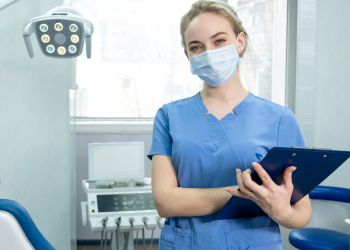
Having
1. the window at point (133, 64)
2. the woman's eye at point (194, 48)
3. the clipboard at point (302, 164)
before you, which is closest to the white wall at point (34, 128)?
the woman's eye at point (194, 48)

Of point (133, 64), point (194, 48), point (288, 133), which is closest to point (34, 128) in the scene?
point (194, 48)

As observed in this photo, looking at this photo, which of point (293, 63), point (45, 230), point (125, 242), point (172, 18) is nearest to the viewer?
point (45, 230)

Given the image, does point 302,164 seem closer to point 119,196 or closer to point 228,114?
point 228,114

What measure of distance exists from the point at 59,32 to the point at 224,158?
1.89 feet

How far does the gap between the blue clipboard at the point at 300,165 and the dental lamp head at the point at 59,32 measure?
61 cm

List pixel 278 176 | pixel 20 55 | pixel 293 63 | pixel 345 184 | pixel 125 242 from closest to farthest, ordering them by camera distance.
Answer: pixel 278 176 → pixel 20 55 → pixel 125 242 → pixel 345 184 → pixel 293 63

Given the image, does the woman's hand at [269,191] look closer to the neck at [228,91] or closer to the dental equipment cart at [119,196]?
the neck at [228,91]

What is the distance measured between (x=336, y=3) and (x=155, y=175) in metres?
1.97

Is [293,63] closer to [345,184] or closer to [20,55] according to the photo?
[345,184]

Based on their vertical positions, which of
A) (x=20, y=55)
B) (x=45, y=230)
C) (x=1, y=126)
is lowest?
(x=45, y=230)

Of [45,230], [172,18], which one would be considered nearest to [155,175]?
[45,230]

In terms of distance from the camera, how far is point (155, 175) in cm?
111

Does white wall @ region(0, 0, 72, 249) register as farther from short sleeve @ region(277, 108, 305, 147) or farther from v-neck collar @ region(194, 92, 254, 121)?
short sleeve @ region(277, 108, 305, 147)

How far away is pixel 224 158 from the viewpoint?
1067 millimetres
